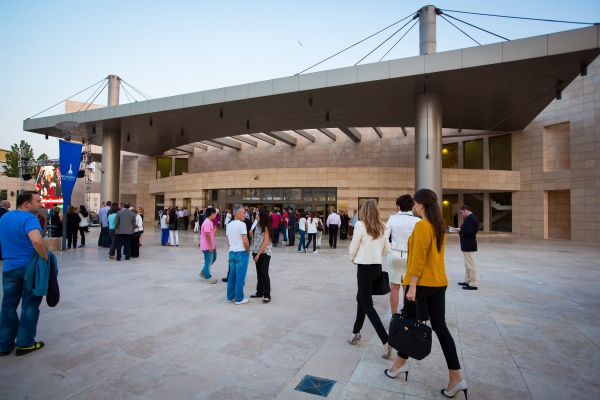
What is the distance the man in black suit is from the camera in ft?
22.8

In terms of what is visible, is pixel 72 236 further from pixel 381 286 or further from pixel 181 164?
pixel 181 164

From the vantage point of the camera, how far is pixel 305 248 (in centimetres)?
1351

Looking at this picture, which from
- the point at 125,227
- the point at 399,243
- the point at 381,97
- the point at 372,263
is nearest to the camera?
the point at 372,263

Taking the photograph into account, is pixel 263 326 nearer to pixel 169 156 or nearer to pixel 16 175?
pixel 169 156

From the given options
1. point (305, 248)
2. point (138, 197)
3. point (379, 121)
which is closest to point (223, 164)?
point (138, 197)

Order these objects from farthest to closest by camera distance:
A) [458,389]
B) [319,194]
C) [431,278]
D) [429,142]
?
[319,194], [429,142], [431,278], [458,389]

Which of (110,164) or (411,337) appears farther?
(110,164)

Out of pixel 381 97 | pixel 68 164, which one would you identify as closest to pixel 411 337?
pixel 68 164

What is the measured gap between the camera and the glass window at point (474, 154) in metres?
25.7

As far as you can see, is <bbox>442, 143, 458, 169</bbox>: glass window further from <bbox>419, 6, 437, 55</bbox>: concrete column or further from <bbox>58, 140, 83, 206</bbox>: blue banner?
<bbox>58, 140, 83, 206</bbox>: blue banner

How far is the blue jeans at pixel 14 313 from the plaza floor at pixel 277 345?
0.24 m

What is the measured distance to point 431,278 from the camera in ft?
10.3

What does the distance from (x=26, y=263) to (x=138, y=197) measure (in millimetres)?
34098

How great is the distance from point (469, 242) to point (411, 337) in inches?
181
